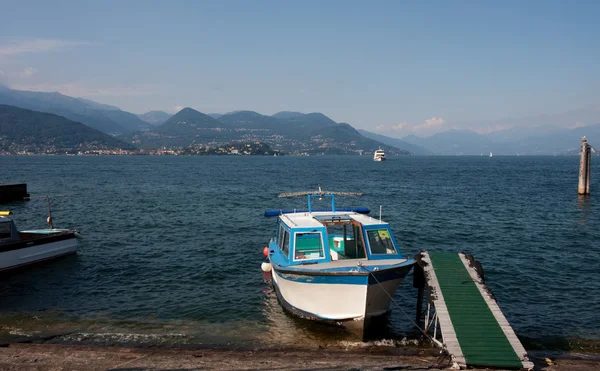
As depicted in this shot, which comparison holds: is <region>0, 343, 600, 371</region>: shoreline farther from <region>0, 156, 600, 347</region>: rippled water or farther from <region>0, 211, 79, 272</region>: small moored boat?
<region>0, 211, 79, 272</region>: small moored boat

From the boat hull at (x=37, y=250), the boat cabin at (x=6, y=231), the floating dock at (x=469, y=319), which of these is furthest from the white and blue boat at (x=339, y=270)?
the boat cabin at (x=6, y=231)

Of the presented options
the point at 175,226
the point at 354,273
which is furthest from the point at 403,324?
the point at 175,226

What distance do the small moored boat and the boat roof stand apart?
14539mm

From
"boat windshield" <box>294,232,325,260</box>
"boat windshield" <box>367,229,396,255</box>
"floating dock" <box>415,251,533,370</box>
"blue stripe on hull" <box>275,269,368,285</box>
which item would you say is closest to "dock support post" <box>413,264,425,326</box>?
"floating dock" <box>415,251,533,370</box>

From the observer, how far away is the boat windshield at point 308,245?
680 inches

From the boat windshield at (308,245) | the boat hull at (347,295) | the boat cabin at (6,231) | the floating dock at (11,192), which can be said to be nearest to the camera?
the boat hull at (347,295)

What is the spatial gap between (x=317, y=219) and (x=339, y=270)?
3.85 m

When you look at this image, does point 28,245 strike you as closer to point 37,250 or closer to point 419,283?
point 37,250

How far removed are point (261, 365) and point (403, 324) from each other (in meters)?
7.05

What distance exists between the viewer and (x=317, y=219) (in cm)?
1898

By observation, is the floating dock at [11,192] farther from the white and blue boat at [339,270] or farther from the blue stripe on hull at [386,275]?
the blue stripe on hull at [386,275]

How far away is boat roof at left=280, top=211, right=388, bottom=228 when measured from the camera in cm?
1800

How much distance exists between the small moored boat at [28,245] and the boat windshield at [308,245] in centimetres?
1619

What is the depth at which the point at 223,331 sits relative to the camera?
1691cm
